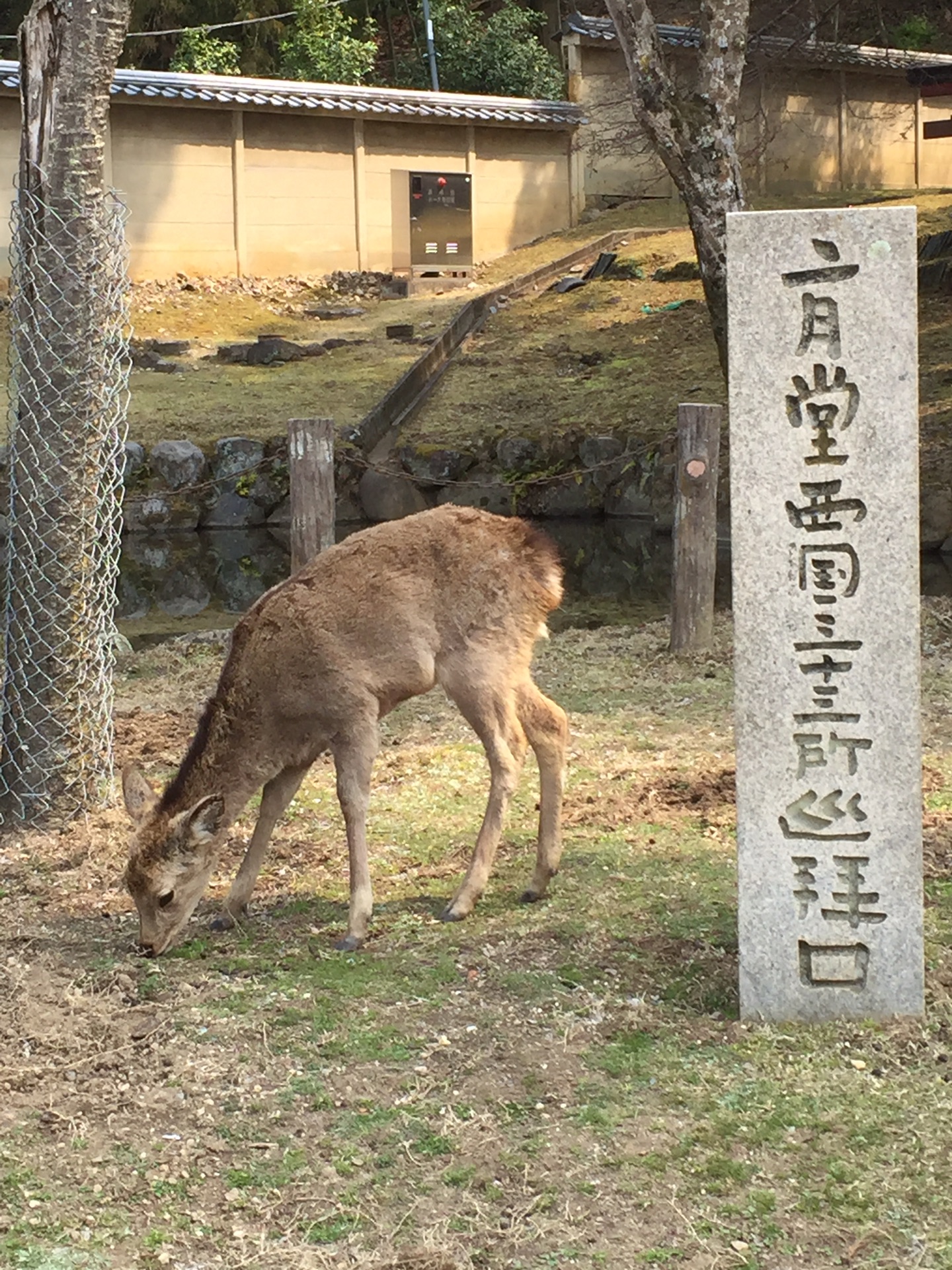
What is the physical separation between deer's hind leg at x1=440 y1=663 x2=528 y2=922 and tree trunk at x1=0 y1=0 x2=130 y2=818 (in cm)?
191

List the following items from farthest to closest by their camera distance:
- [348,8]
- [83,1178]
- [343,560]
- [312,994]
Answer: [348,8] → [343,560] → [312,994] → [83,1178]

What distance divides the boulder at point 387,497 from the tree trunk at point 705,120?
7.43 meters

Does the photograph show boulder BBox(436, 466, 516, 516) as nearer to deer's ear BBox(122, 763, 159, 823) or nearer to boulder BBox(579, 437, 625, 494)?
boulder BBox(579, 437, 625, 494)

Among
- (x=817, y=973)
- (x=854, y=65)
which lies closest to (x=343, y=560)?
(x=817, y=973)

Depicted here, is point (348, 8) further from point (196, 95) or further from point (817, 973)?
point (817, 973)

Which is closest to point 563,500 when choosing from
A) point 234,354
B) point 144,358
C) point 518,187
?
point 234,354

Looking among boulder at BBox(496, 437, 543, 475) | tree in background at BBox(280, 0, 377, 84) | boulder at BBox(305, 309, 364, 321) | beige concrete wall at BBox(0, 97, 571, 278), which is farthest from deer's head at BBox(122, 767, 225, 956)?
tree in background at BBox(280, 0, 377, 84)

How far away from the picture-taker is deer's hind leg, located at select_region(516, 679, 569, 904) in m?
5.91

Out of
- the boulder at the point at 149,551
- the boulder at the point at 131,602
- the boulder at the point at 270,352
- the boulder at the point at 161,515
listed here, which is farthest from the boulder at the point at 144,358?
the boulder at the point at 131,602

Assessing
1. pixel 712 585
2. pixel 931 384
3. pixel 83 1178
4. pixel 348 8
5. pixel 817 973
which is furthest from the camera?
pixel 348 8

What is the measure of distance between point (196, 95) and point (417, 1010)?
76.8ft

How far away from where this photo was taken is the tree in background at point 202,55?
2781 cm

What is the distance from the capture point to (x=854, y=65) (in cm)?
2994

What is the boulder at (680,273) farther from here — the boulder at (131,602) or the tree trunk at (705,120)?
the tree trunk at (705,120)
